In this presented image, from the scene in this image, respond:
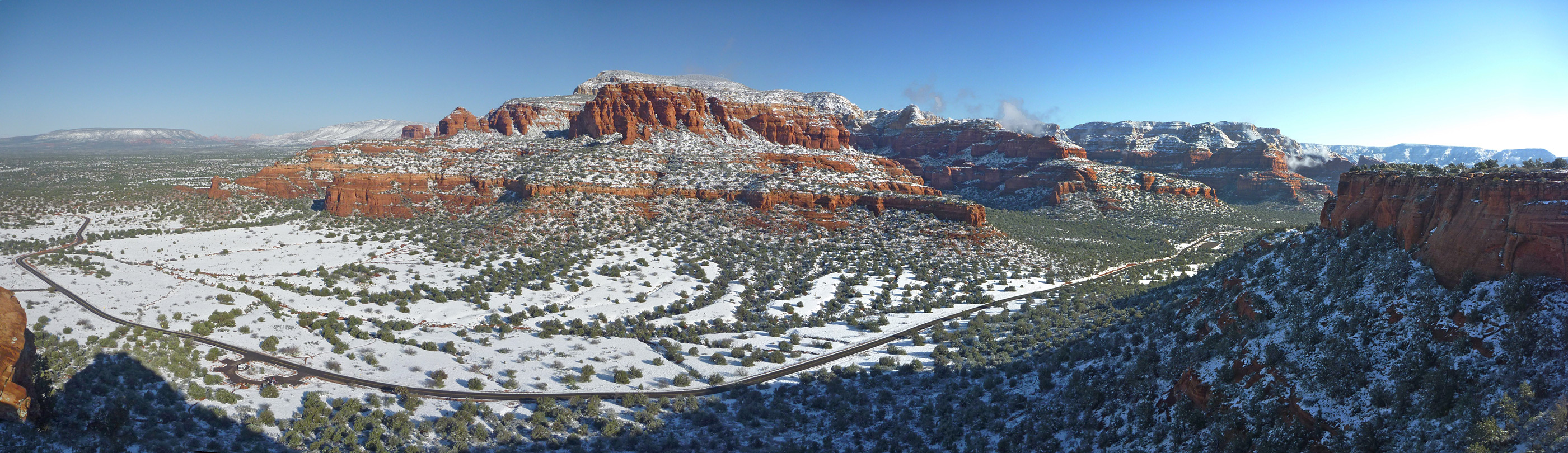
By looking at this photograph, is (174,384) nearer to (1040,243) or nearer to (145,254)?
(145,254)

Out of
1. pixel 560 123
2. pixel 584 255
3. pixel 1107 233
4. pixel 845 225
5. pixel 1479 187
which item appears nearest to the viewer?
pixel 1479 187

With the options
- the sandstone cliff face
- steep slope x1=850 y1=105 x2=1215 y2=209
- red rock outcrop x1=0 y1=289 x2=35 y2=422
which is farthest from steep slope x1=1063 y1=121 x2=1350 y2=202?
red rock outcrop x1=0 y1=289 x2=35 y2=422

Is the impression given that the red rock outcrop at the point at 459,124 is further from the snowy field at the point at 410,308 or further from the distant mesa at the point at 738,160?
the snowy field at the point at 410,308

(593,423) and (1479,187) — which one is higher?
(1479,187)

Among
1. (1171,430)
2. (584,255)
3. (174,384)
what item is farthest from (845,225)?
(174,384)

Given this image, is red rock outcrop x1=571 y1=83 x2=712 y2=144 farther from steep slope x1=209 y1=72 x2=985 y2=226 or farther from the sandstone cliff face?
the sandstone cliff face

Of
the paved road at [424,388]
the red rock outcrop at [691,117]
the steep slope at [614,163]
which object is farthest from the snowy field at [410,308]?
the red rock outcrop at [691,117]

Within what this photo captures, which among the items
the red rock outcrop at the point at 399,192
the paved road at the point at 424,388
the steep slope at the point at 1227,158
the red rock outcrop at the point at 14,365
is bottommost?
the paved road at the point at 424,388
